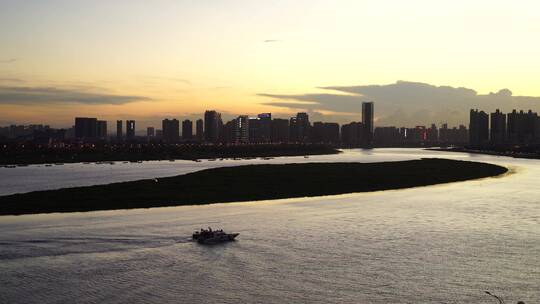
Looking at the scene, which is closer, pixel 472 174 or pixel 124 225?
pixel 124 225

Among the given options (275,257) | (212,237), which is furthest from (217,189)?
(275,257)

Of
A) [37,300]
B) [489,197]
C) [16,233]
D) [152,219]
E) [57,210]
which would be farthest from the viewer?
[489,197]

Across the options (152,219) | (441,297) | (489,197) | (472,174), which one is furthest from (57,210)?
(472,174)

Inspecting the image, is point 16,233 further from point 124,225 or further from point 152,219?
point 152,219

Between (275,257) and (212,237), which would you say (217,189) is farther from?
(275,257)

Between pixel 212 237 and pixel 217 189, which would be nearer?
pixel 212 237
